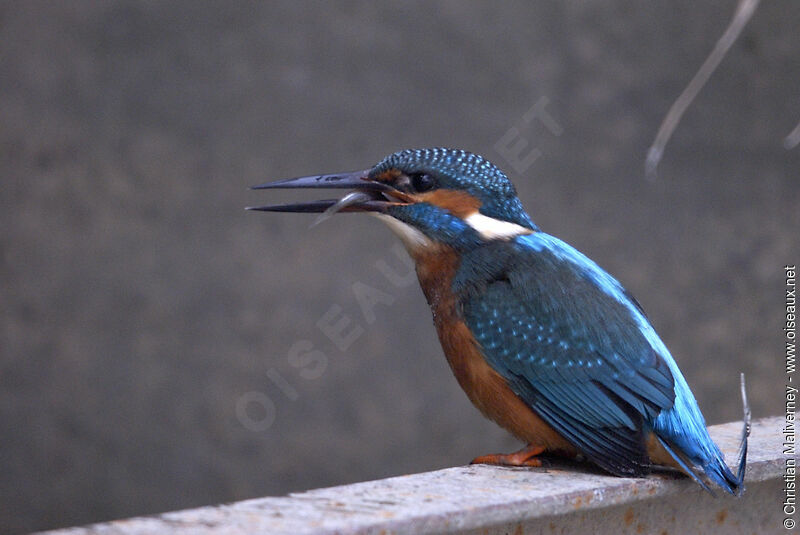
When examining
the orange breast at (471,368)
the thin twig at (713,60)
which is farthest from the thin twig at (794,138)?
the orange breast at (471,368)

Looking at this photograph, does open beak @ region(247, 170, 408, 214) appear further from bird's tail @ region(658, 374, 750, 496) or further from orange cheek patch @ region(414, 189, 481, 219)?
bird's tail @ region(658, 374, 750, 496)

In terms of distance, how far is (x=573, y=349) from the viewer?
5.67ft

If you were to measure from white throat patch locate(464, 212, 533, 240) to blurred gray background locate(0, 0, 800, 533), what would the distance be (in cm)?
220

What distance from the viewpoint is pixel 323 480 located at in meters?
4.06

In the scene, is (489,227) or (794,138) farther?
(794,138)

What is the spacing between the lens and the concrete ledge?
1312 millimetres

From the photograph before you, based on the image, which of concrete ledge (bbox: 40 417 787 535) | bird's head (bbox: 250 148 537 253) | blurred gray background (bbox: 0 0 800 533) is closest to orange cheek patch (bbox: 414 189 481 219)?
bird's head (bbox: 250 148 537 253)

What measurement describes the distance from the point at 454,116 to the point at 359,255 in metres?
0.63

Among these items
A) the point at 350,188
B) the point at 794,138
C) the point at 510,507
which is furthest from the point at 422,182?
the point at 794,138

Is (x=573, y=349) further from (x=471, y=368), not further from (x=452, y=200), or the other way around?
(x=452, y=200)

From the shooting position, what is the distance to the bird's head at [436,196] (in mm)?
1827

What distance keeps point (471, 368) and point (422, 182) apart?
325mm

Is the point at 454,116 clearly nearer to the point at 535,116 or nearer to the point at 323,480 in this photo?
the point at 535,116

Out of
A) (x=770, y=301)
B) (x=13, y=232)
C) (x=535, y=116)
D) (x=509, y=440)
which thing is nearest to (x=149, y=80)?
(x=13, y=232)
